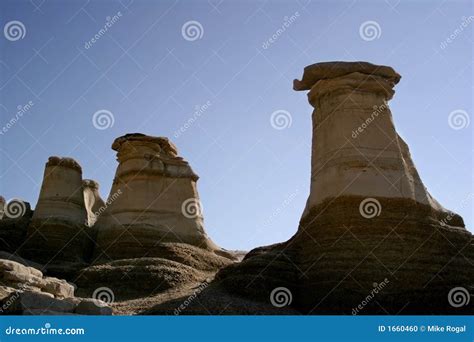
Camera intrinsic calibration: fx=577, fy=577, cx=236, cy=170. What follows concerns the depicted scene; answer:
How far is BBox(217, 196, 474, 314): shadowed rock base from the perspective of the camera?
636 inches

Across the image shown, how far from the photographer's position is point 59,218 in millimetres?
28375

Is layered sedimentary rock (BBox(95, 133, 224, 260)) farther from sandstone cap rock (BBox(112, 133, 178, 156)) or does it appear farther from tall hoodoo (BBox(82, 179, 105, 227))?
tall hoodoo (BBox(82, 179, 105, 227))

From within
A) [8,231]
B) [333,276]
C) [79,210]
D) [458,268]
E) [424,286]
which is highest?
[458,268]

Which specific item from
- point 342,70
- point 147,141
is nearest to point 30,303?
point 342,70

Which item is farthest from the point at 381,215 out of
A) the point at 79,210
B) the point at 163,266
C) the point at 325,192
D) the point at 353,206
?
the point at 79,210

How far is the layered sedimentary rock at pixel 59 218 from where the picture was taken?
26266 mm

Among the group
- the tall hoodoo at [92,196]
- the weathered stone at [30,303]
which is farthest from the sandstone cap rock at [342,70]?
the tall hoodoo at [92,196]

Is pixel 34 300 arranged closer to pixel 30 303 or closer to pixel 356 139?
pixel 30 303

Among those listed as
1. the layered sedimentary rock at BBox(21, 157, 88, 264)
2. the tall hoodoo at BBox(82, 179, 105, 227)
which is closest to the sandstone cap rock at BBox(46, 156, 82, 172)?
the layered sedimentary rock at BBox(21, 157, 88, 264)

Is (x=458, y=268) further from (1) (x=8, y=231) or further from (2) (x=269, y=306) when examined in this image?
(1) (x=8, y=231)

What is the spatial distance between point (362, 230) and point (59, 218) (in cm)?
1664

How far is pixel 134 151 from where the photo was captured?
1136 inches

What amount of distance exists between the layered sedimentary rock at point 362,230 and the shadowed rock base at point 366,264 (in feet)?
0.10

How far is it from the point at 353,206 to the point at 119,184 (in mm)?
14245
